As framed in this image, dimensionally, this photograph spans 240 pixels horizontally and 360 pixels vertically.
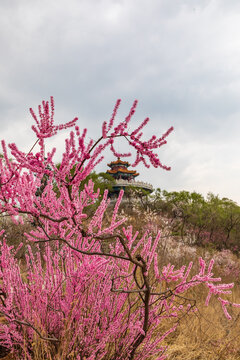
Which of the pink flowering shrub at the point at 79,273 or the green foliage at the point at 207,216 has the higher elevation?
the green foliage at the point at 207,216

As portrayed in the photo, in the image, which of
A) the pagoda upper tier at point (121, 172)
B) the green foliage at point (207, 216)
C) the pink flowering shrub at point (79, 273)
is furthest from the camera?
the pagoda upper tier at point (121, 172)

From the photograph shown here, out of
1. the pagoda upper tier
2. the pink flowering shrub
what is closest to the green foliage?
the pink flowering shrub

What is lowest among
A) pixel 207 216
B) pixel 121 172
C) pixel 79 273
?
pixel 79 273

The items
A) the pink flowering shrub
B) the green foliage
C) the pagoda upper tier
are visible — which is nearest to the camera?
the pink flowering shrub

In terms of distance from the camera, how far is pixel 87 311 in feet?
8.11

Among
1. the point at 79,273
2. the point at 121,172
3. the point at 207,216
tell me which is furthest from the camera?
the point at 121,172

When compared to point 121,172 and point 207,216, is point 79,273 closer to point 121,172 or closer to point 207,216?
point 207,216

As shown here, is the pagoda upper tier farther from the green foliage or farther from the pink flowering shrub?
the pink flowering shrub

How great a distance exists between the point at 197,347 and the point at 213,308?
185 cm

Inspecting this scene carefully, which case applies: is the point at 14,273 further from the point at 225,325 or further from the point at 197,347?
the point at 225,325

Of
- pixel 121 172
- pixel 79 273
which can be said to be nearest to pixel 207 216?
pixel 79 273

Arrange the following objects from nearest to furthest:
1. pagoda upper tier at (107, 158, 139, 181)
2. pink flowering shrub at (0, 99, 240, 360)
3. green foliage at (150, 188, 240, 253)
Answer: pink flowering shrub at (0, 99, 240, 360), green foliage at (150, 188, 240, 253), pagoda upper tier at (107, 158, 139, 181)

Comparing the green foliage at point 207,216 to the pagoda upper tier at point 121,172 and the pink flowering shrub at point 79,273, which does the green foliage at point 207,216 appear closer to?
the pink flowering shrub at point 79,273

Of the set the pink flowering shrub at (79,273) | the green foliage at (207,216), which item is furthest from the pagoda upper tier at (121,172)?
the pink flowering shrub at (79,273)
